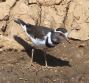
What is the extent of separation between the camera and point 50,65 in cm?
930

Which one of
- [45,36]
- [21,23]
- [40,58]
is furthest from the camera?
[40,58]

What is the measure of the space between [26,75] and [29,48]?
3.12 feet

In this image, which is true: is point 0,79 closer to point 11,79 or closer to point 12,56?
point 11,79

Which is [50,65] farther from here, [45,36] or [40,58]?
[45,36]

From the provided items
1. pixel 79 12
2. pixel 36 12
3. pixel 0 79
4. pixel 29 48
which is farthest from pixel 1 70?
pixel 79 12

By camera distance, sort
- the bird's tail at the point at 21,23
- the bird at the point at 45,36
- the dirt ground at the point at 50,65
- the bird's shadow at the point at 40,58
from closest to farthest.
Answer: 1. the bird at the point at 45,36
2. the dirt ground at the point at 50,65
3. the bird's tail at the point at 21,23
4. the bird's shadow at the point at 40,58

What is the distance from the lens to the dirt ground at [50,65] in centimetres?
866

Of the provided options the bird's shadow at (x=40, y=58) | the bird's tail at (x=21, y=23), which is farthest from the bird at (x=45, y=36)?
the bird's shadow at (x=40, y=58)

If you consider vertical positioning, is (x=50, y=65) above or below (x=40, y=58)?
below

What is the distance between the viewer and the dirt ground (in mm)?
8664

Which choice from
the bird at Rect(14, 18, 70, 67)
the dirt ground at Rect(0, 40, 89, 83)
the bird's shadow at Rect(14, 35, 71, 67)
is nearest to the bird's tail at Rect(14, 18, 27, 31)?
the bird at Rect(14, 18, 70, 67)

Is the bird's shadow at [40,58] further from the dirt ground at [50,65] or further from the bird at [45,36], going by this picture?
the bird at [45,36]

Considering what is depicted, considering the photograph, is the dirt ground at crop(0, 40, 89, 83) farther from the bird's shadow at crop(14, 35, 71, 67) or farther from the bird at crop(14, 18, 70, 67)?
the bird at crop(14, 18, 70, 67)

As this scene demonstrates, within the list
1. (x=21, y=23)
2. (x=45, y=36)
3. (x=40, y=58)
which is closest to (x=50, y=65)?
(x=40, y=58)
